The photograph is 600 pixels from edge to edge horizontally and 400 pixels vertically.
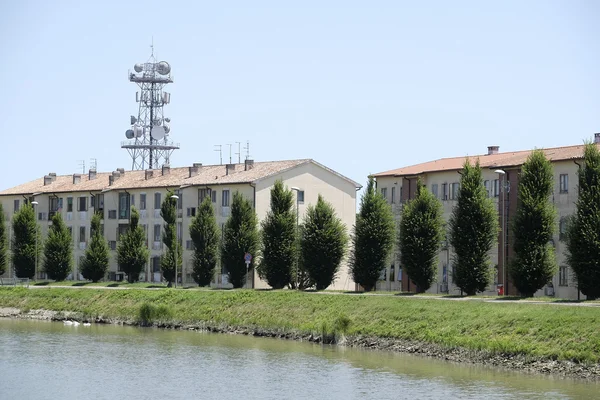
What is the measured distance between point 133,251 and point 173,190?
7029 millimetres

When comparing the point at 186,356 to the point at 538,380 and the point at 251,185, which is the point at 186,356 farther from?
the point at 251,185

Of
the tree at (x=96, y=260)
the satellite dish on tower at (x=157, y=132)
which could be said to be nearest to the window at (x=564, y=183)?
the tree at (x=96, y=260)

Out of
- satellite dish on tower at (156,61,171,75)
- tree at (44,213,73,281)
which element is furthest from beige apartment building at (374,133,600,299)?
satellite dish on tower at (156,61,171,75)

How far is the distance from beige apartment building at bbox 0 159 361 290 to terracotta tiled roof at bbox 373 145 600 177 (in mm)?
7330

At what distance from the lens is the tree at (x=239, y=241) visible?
8350 cm

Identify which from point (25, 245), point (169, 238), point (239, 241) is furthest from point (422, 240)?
point (25, 245)

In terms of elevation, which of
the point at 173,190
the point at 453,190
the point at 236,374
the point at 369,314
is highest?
the point at 173,190

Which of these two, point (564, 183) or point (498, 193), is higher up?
point (564, 183)

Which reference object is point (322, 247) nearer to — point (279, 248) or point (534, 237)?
point (279, 248)

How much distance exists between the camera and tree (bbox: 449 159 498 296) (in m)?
66.9

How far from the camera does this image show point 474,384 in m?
44.8

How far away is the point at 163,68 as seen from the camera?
15050 centimetres

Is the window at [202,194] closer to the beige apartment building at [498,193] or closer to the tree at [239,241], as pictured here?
the tree at [239,241]

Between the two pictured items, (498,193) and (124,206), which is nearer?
(498,193)
